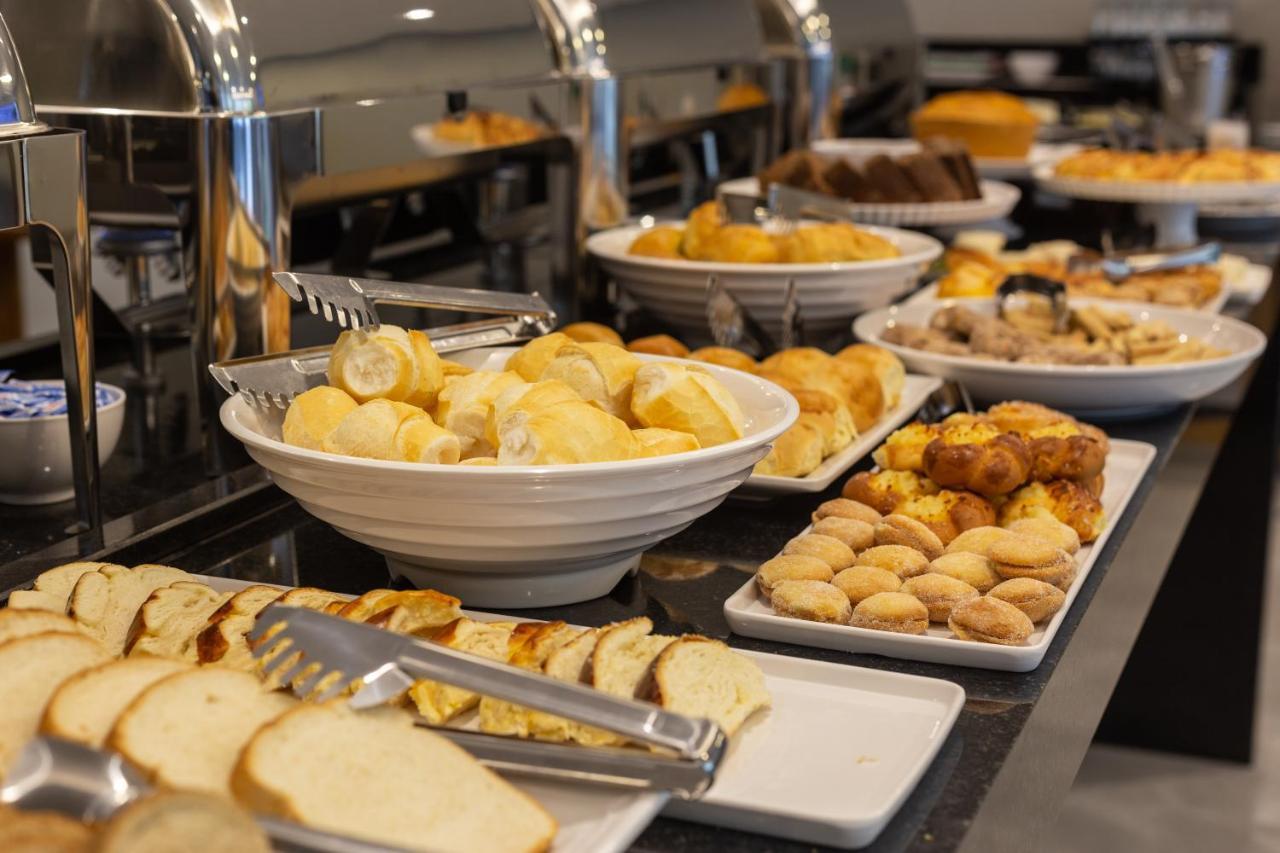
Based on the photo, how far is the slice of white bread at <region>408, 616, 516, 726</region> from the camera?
0.71 m

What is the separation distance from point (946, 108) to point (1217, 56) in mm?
879

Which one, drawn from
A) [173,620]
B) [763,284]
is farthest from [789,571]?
[763,284]

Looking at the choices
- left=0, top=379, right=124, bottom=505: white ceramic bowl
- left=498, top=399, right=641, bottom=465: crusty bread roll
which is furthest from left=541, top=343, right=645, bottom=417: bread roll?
left=0, top=379, right=124, bottom=505: white ceramic bowl

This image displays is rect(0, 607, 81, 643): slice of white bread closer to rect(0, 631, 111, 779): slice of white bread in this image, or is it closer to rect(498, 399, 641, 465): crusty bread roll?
rect(0, 631, 111, 779): slice of white bread

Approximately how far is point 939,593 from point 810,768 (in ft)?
0.76

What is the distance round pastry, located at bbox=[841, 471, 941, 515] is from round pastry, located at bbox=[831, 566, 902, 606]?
0.15 metres

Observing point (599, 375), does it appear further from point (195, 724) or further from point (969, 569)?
point (195, 724)

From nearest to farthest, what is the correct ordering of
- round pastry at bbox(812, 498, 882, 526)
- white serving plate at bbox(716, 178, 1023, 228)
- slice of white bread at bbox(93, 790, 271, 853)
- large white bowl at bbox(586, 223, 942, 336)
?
slice of white bread at bbox(93, 790, 271, 853), round pastry at bbox(812, 498, 882, 526), large white bowl at bbox(586, 223, 942, 336), white serving plate at bbox(716, 178, 1023, 228)

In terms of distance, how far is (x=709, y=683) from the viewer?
2.41ft

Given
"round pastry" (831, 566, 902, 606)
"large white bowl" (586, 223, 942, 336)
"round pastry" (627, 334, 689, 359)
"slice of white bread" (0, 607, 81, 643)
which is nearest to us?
"slice of white bread" (0, 607, 81, 643)

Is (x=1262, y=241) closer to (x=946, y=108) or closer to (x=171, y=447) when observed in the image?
(x=946, y=108)

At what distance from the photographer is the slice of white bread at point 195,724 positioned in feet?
1.92

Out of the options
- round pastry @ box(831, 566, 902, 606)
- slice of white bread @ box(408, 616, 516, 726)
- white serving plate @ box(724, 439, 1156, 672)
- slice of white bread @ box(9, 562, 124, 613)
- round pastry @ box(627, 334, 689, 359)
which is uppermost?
round pastry @ box(627, 334, 689, 359)

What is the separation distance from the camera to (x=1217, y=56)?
3332mm
